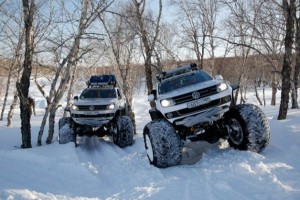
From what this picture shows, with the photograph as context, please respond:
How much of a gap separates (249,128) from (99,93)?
7.65m

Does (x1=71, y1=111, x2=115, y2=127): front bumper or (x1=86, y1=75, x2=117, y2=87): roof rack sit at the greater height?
(x1=86, y1=75, x2=117, y2=87): roof rack

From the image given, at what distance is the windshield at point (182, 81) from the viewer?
891 cm

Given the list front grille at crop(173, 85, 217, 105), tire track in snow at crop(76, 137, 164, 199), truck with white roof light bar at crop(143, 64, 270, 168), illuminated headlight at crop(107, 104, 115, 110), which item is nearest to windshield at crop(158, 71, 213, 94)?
truck with white roof light bar at crop(143, 64, 270, 168)

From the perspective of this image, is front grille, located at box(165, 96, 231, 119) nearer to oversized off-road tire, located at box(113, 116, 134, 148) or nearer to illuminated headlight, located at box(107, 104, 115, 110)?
oversized off-road tire, located at box(113, 116, 134, 148)

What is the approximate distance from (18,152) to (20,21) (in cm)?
2014

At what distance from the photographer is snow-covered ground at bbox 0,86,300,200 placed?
203 inches

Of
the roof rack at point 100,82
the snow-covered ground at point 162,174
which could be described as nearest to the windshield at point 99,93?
the roof rack at point 100,82

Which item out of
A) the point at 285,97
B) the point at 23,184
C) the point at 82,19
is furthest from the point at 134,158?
the point at 82,19

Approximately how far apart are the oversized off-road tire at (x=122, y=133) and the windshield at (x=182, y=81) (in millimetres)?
2890

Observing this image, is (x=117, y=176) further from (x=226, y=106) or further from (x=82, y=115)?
(x=82, y=115)

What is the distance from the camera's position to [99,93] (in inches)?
535

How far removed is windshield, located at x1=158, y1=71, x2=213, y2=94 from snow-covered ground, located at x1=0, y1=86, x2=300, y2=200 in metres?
1.61

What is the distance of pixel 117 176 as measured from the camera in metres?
7.17

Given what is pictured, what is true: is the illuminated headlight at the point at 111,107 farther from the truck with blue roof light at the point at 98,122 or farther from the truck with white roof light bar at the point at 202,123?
the truck with white roof light bar at the point at 202,123
